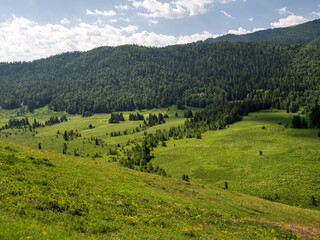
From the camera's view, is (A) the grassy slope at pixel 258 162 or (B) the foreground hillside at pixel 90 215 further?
(A) the grassy slope at pixel 258 162

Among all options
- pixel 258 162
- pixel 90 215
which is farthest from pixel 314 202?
pixel 90 215

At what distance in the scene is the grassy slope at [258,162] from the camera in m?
80.7

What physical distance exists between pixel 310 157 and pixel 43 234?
399 feet

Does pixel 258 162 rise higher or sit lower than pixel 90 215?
lower

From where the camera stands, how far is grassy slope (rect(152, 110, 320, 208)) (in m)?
80.7

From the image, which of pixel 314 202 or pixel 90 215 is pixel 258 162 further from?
pixel 90 215

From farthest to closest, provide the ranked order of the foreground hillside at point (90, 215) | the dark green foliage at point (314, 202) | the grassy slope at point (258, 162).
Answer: the grassy slope at point (258, 162), the dark green foliage at point (314, 202), the foreground hillside at point (90, 215)

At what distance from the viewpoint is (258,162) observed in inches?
4227

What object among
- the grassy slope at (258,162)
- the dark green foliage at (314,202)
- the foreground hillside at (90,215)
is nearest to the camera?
the foreground hillside at (90,215)

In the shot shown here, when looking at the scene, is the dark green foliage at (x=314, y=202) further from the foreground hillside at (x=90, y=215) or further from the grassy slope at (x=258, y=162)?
the foreground hillside at (x=90, y=215)

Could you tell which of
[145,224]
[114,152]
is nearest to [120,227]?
[145,224]

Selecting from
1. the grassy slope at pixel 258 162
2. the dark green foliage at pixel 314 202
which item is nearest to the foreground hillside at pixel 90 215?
the dark green foliage at pixel 314 202

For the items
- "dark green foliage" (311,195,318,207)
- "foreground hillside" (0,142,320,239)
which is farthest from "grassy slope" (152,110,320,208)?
"foreground hillside" (0,142,320,239)

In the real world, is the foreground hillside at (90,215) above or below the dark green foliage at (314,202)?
above
